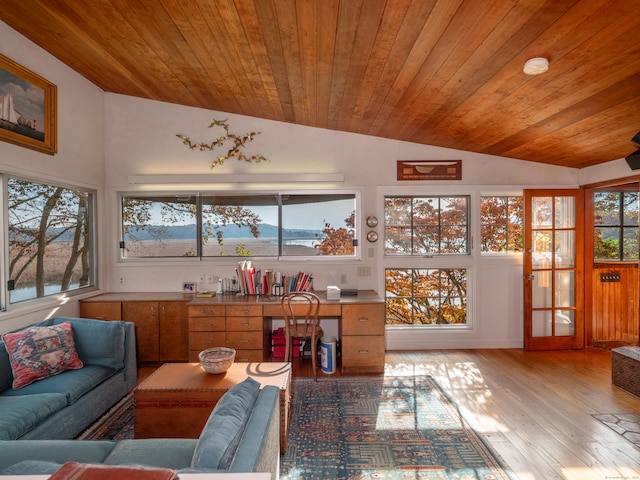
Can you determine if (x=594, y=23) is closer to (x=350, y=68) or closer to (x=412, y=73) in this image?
(x=412, y=73)

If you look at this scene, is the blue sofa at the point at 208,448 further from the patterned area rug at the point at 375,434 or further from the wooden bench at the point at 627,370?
the wooden bench at the point at 627,370

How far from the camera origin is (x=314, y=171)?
4.29 meters

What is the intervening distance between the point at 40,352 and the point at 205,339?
54.3 inches

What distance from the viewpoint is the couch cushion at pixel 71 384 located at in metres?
2.36

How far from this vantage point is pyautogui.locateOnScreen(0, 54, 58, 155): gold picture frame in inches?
111

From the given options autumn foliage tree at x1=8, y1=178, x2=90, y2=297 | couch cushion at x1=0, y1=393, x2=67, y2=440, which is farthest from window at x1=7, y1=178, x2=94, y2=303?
couch cushion at x1=0, y1=393, x2=67, y2=440

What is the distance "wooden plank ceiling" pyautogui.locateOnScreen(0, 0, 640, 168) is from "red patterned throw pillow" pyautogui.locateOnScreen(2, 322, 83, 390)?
7.56 feet

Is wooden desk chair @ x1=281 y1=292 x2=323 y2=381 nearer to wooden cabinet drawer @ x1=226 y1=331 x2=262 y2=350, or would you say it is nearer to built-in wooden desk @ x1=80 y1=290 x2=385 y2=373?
built-in wooden desk @ x1=80 y1=290 x2=385 y2=373

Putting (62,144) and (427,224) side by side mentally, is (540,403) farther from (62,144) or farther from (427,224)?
(62,144)

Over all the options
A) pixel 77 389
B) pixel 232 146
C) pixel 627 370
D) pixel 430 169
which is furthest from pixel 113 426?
pixel 627 370

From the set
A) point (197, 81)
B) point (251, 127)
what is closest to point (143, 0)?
point (197, 81)

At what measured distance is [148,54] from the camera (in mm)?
2938

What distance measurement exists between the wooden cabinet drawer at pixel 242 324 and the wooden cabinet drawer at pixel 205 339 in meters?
0.12

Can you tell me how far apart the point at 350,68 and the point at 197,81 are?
1.66 m
